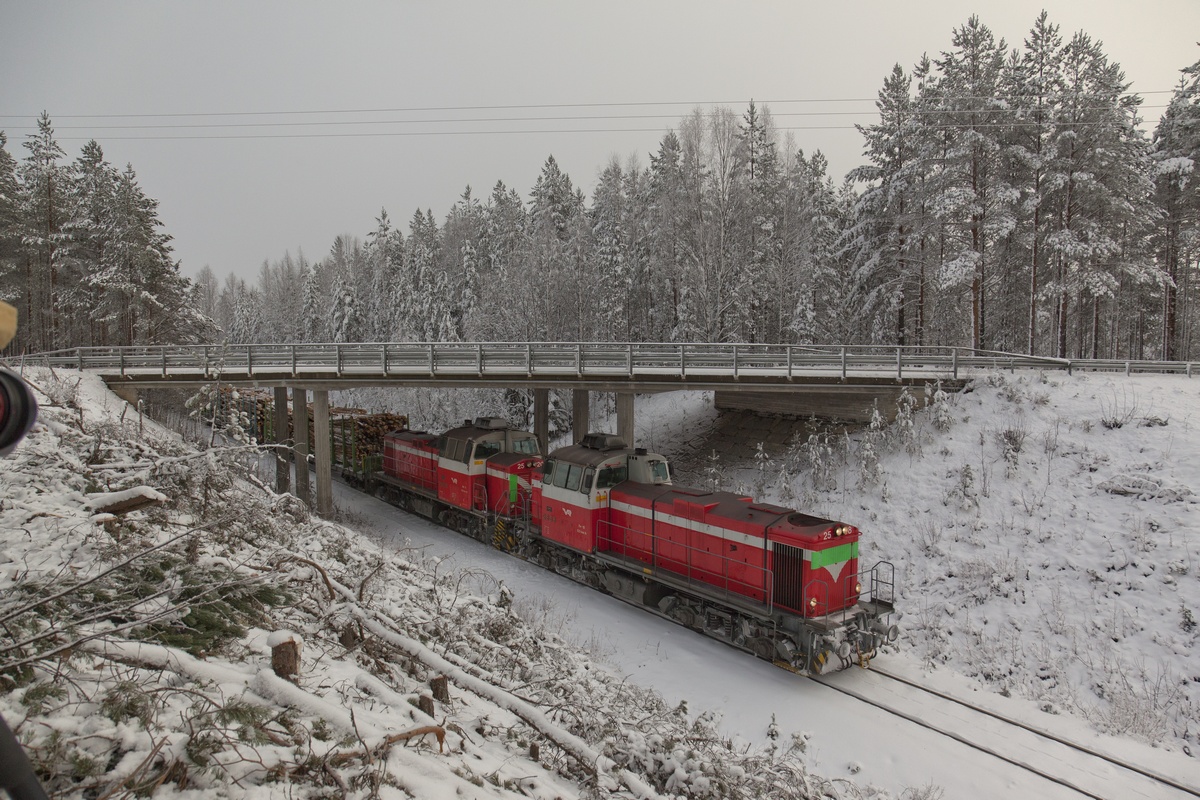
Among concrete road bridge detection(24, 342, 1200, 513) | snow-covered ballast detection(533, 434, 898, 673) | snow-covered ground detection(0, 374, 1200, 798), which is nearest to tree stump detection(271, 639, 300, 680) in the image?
snow-covered ground detection(0, 374, 1200, 798)

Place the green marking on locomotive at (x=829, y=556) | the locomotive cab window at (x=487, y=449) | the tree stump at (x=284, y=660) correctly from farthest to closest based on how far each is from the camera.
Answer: the locomotive cab window at (x=487, y=449) → the green marking on locomotive at (x=829, y=556) → the tree stump at (x=284, y=660)

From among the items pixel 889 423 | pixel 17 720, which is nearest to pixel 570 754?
pixel 17 720

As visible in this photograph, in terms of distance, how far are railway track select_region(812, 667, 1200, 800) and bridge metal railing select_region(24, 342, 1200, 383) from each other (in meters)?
11.0

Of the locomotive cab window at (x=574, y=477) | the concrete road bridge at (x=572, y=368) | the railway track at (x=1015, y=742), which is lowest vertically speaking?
the railway track at (x=1015, y=742)

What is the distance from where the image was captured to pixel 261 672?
4.59 m

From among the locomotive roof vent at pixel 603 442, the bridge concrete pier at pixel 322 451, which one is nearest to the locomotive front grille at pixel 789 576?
the locomotive roof vent at pixel 603 442

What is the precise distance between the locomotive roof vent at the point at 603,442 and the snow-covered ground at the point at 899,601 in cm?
356

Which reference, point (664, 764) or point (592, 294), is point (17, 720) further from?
point (592, 294)

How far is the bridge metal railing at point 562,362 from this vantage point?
69.8 ft

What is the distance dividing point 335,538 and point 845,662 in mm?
8817

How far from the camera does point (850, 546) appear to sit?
1208 cm

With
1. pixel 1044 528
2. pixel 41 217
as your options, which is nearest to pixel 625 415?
pixel 1044 528

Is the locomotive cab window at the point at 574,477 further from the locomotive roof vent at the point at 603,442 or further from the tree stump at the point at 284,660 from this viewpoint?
the tree stump at the point at 284,660

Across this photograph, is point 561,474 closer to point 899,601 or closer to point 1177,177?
point 899,601
